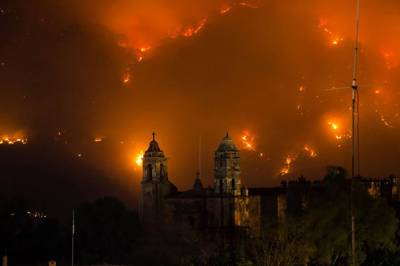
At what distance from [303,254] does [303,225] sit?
3205mm

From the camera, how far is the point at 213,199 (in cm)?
7750

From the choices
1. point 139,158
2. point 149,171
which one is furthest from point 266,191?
point 139,158

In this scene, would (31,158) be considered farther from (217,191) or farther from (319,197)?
(319,197)

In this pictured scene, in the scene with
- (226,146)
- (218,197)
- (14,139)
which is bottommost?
(218,197)

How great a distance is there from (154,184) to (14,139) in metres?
21.5

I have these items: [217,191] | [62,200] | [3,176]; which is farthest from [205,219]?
[3,176]

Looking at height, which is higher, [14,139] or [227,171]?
[14,139]

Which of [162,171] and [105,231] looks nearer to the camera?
[105,231]

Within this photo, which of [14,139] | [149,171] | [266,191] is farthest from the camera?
[14,139]

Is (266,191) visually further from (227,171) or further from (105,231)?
(105,231)

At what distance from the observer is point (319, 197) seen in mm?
53000

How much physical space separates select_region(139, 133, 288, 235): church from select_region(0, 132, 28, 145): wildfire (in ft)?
62.5

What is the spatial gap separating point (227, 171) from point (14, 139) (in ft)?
86.7

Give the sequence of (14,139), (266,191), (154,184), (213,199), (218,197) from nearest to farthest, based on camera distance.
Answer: (218,197) < (213,199) < (266,191) < (154,184) < (14,139)
